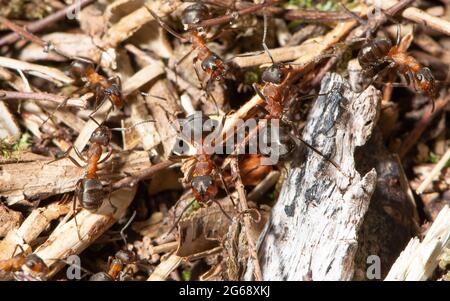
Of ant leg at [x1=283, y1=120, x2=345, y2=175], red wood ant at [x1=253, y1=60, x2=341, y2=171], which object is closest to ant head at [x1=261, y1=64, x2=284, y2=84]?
red wood ant at [x1=253, y1=60, x2=341, y2=171]

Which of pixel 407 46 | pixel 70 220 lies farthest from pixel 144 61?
pixel 407 46

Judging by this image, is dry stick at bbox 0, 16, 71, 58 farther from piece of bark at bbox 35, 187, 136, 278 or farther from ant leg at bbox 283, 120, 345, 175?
ant leg at bbox 283, 120, 345, 175

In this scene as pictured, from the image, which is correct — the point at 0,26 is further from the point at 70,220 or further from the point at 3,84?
the point at 70,220

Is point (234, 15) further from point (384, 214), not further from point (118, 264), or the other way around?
point (118, 264)

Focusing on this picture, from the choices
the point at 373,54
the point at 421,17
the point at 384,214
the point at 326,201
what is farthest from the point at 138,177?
the point at 421,17

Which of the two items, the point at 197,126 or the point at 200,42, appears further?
the point at 200,42

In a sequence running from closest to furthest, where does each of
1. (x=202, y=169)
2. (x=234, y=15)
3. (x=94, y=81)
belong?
(x=202, y=169) → (x=234, y=15) → (x=94, y=81)

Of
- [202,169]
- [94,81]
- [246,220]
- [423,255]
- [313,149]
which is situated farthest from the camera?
[94,81]
